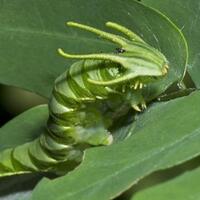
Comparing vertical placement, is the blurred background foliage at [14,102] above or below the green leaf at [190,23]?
below

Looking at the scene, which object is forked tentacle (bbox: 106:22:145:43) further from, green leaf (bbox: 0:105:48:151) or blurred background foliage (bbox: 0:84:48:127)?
blurred background foliage (bbox: 0:84:48:127)

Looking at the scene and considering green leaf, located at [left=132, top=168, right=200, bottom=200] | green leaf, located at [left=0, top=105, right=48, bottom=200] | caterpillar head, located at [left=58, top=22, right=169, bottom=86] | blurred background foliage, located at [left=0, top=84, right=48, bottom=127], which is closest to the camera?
green leaf, located at [left=132, top=168, right=200, bottom=200]

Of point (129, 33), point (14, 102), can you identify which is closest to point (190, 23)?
point (129, 33)

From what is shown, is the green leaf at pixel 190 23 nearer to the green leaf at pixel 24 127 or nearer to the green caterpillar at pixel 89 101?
the green caterpillar at pixel 89 101

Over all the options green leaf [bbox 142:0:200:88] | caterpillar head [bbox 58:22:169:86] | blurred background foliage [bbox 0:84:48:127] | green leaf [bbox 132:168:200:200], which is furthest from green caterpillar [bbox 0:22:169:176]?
blurred background foliage [bbox 0:84:48:127]

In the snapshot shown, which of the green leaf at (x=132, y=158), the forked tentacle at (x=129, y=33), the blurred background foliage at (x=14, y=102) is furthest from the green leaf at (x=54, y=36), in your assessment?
the blurred background foliage at (x=14, y=102)

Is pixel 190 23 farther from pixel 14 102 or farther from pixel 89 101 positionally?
pixel 14 102

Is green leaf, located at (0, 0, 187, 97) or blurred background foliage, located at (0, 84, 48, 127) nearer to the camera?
green leaf, located at (0, 0, 187, 97)
